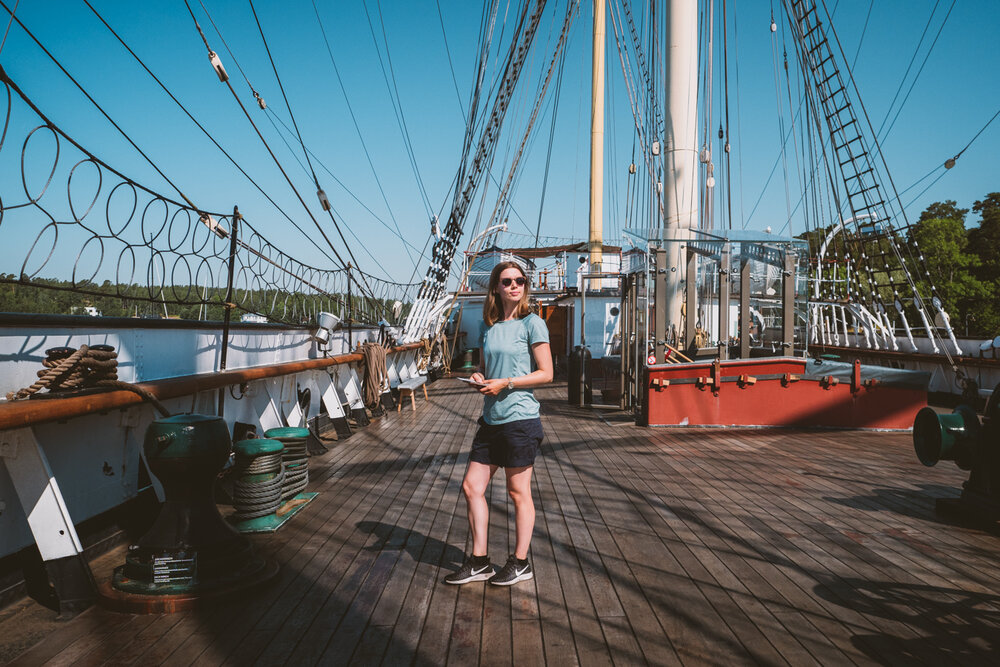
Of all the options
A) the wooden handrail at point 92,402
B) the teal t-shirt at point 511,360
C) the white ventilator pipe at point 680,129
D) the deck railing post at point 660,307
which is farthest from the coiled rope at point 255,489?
the white ventilator pipe at point 680,129

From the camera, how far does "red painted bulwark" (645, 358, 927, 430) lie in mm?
8453

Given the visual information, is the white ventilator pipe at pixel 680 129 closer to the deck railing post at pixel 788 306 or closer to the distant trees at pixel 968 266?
the deck railing post at pixel 788 306

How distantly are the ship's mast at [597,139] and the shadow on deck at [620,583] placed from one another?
12.9 meters

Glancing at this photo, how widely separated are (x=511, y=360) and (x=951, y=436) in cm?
284

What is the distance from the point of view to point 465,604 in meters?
2.87

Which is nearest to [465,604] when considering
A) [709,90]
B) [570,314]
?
[709,90]

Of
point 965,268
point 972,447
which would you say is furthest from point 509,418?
point 965,268

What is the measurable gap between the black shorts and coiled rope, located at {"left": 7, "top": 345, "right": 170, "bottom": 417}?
5.24 ft

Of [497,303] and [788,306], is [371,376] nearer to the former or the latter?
[788,306]

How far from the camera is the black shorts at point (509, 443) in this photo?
2.96 m

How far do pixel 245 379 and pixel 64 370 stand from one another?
2070 millimetres

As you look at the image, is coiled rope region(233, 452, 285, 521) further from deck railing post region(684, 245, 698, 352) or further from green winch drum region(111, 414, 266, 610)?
deck railing post region(684, 245, 698, 352)

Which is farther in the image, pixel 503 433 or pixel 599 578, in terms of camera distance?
pixel 599 578

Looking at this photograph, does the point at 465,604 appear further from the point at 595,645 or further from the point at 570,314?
the point at 570,314
